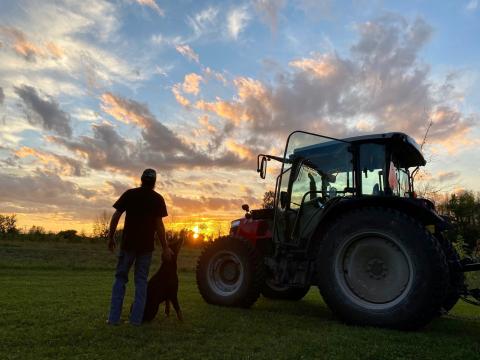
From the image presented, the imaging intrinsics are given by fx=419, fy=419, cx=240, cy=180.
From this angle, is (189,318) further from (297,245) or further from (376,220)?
(376,220)

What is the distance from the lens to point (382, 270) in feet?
17.0

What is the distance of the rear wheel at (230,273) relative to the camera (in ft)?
21.9

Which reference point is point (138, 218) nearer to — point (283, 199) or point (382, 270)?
point (283, 199)

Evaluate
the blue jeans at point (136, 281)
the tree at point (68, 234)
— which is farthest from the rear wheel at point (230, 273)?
the tree at point (68, 234)

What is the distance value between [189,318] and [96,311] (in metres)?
1.34

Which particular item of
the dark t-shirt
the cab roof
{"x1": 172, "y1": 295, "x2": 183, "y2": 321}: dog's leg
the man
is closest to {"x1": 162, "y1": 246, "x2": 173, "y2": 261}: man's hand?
the man

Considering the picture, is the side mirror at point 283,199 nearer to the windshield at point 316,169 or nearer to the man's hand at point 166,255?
the windshield at point 316,169

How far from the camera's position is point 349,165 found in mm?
6133

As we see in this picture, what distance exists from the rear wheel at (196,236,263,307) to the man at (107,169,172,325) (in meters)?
1.80

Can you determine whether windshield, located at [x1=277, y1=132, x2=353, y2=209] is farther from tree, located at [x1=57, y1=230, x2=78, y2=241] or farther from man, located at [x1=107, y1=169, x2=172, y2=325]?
tree, located at [x1=57, y1=230, x2=78, y2=241]

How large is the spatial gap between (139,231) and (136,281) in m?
0.63

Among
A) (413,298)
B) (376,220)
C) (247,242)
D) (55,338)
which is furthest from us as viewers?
(247,242)

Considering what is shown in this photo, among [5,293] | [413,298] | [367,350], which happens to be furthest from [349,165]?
[5,293]

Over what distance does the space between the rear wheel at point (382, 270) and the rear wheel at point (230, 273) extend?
58.4 inches
